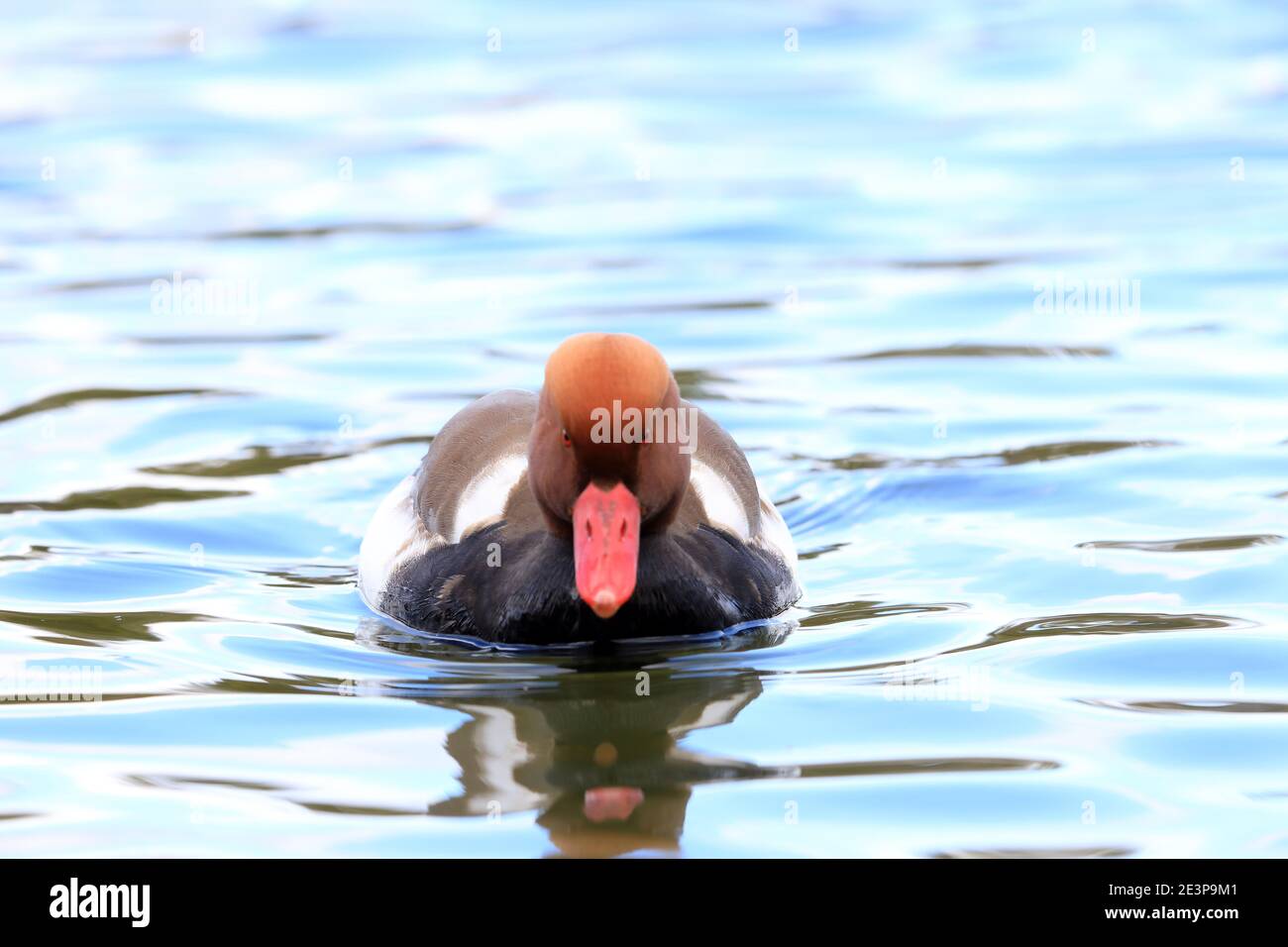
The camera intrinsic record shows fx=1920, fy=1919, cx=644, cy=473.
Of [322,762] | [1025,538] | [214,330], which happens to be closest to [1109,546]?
[1025,538]

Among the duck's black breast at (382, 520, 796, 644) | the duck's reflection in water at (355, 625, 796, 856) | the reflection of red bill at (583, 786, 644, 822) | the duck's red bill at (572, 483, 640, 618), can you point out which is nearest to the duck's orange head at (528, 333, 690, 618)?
the duck's red bill at (572, 483, 640, 618)

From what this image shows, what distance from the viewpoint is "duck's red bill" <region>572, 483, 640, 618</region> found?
582cm

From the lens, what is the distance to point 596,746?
5.56 metres

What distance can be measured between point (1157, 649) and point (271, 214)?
1040 centimetres

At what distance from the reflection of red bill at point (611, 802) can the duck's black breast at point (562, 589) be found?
115 centimetres

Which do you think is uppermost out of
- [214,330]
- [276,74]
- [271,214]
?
[276,74]

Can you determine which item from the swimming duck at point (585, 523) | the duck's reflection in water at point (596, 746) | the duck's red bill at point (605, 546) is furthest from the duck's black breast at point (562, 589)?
the duck's red bill at point (605, 546)

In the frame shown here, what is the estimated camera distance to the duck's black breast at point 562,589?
632 cm

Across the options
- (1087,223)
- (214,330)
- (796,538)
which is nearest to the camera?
(796,538)

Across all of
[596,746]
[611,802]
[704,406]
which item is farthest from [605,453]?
[704,406]

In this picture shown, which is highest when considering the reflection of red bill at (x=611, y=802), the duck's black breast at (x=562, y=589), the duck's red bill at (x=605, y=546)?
the duck's red bill at (x=605, y=546)

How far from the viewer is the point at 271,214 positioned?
1532cm

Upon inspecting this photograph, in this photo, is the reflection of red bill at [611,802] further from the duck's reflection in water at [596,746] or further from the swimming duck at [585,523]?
the swimming duck at [585,523]

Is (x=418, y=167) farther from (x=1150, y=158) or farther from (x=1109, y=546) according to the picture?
(x=1109, y=546)
